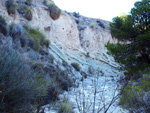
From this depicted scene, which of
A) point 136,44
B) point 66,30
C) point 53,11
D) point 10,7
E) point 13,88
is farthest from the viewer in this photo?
point 66,30

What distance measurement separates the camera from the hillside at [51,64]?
235cm

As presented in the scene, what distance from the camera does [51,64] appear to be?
7.23m

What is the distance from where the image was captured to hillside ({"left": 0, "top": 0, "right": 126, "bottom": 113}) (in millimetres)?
2350

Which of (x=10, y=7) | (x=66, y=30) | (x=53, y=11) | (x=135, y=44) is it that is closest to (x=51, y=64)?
(x=135, y=44)

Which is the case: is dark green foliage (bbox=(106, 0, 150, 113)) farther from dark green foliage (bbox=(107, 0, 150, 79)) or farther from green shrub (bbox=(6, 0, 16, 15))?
green shrub (bbox=(6, 0, 16, 15))

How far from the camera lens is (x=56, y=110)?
12.1 ft

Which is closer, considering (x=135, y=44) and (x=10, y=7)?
(x=135, y=44)

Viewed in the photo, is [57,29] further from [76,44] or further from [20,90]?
[20,90]

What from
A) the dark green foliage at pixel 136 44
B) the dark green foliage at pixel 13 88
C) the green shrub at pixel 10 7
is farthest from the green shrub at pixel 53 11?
the dark green foliage at pixel 13 88

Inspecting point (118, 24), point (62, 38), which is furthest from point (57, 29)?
point (118, 24)

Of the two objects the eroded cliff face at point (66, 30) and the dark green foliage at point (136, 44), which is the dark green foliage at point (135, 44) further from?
the eroded cliff face at point (66, 30)

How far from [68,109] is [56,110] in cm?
35

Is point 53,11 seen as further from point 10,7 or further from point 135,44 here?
point 135,44

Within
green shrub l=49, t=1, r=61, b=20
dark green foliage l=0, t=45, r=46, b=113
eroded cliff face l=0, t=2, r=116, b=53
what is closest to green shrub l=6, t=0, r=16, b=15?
eroded cliff face l=0, t=2, r=116, b=53
